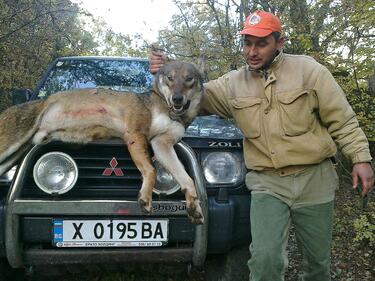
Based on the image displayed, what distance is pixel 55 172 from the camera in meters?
3.06

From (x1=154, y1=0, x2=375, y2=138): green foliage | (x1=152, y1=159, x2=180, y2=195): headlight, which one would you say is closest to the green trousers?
(x1=152, y1=159, x2=180, y2=195): headlight

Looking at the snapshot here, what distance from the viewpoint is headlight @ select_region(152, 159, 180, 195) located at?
3.10 metres

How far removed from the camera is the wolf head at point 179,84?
2.97 metres

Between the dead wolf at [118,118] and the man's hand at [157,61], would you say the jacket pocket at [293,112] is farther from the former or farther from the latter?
the man's hand at [157,61]

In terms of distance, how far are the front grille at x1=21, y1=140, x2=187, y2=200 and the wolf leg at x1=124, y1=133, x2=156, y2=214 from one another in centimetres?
23

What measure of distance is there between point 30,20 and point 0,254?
6.93 meters

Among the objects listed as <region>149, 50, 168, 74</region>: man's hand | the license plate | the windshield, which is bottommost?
the license plate

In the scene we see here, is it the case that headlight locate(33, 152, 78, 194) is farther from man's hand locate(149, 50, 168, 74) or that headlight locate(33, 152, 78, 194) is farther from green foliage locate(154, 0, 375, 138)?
green foliage locate(154, 0, 375, 138)

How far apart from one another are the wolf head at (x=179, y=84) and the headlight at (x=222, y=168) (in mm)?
419

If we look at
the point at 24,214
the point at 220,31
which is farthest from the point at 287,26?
the point at 24,214

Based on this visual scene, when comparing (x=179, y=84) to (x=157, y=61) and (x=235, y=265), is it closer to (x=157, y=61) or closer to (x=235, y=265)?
(x=157, y=61)

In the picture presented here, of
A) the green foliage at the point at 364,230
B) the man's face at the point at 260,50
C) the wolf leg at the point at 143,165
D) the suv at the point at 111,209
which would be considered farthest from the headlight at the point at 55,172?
the green foliage at the point at 364,230

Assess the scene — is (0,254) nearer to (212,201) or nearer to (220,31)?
(212,201)

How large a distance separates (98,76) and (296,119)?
238 cm
